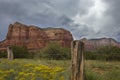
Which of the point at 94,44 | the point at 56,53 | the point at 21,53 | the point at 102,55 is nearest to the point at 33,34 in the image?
the point at 94,44

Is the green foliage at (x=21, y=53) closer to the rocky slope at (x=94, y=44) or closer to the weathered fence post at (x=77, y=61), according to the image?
the rocky slope at (x=94, y=44)

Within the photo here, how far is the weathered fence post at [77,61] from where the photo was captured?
7832 mm

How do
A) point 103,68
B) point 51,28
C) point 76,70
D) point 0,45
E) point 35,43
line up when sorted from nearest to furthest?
point 76,70
point 103,68
point 0,45
point 35,43
point 51,28

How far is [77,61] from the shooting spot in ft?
26.1

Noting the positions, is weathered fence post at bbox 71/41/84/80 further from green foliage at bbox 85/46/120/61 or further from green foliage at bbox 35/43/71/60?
green foliage at bbox 35/43/71/60

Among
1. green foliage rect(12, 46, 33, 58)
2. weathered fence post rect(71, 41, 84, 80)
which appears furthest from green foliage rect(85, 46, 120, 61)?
green foliage rect(12, 46, 33, 58)

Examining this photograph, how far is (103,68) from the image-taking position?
15586 mm

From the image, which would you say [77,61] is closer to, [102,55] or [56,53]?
[102,55]

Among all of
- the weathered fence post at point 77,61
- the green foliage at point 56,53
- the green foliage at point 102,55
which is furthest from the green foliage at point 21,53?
the weathered fence post at point 77,61

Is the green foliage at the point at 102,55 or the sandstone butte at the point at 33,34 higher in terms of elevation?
the sandstone butte at the point at 33,34

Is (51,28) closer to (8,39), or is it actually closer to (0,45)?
(8,39)

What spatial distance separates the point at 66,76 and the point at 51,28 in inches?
7459

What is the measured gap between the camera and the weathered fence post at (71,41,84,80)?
783cm

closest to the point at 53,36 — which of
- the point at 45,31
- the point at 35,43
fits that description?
the point at 45,31
